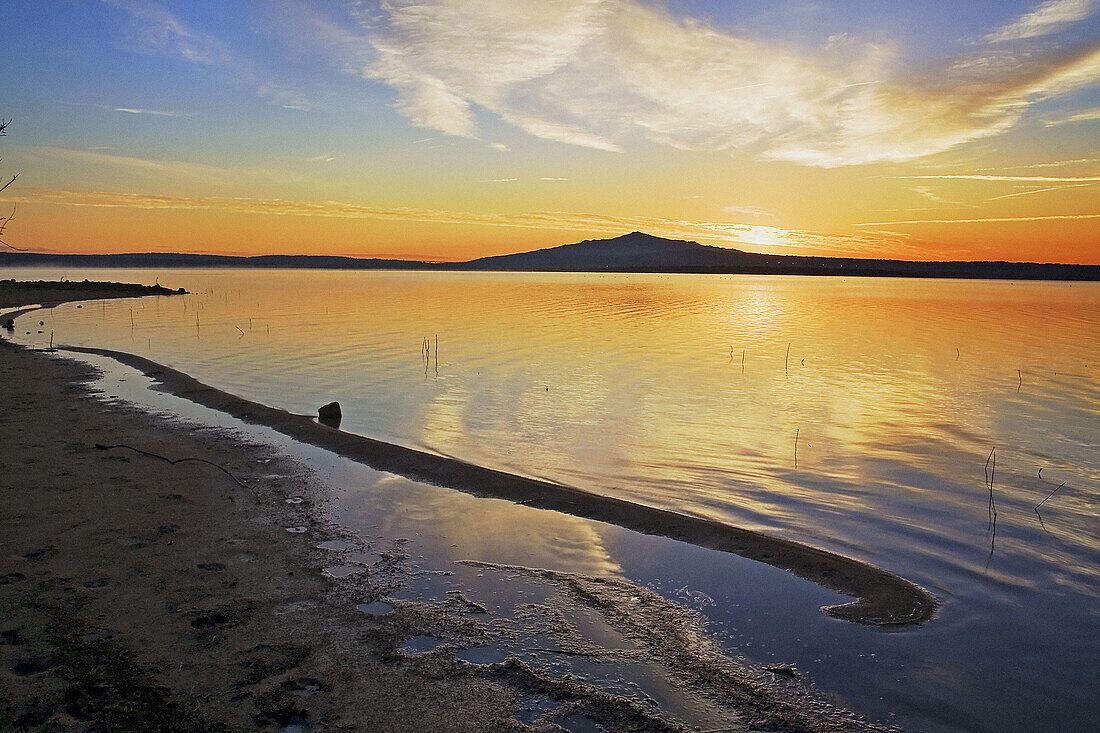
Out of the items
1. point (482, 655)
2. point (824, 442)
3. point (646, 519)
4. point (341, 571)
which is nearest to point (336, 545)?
point (341, 571)

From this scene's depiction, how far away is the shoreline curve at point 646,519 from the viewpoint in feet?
24.6

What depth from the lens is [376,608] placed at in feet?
22.5

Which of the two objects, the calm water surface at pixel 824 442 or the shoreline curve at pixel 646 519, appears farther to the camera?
the shoreline curve at pixel 646 519

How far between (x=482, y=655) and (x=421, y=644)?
585 mm

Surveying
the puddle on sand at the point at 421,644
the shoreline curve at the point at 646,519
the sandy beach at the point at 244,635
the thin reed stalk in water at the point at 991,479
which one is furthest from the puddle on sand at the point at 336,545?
the thin reed stalk in water at the point at 991,479

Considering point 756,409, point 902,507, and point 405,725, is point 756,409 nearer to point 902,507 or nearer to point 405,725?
point 902,507

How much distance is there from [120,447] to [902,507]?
13.6m

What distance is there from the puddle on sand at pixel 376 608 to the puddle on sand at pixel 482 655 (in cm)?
111

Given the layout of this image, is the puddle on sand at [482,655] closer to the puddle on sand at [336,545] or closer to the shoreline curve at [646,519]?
the puddle on sand at [336,545]

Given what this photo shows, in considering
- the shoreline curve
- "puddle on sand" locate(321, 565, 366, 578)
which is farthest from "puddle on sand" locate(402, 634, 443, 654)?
the shoreline curve

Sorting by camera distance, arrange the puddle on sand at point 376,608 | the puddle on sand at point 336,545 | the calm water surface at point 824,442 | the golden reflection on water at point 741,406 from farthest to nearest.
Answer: the golden reflection on water at point 741,406 → the puddle on sand at point 336,545 → the puddle on sand at point 376,608 → the calm water surface at point 824,442

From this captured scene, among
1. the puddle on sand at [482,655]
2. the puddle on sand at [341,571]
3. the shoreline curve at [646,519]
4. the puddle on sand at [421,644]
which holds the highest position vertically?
Answer: the puddle on sand at [421,644]

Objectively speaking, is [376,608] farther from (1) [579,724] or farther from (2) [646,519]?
(2) [646,519]

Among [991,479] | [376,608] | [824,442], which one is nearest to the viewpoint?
[376,608]
